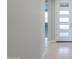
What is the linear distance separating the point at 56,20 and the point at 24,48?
528cm

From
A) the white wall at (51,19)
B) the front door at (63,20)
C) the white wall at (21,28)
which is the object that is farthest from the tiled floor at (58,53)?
the front door at (63,20)

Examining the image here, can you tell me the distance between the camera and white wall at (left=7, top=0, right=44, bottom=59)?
3787mm

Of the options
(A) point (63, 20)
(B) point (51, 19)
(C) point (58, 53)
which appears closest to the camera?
(C) point (58, 53)

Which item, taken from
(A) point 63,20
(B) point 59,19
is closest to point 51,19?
(B) point 59,19

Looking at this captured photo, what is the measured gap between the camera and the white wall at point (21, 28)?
12.4ft

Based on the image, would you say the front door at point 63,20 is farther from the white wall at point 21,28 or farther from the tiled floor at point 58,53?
the white wall at point 21,28

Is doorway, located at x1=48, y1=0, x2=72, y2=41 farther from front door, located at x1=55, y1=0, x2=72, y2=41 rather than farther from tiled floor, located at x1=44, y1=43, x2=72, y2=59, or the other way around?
tiled floor, located at x1=44, y1=43, x2=72, y2=59

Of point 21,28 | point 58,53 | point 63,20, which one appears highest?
point 63,20

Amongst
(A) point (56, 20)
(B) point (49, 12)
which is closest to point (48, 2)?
(B) point (49, 12)

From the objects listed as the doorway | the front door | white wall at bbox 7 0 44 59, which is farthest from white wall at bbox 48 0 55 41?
white wall at bbox 7 0 44 59

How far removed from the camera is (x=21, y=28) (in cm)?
383

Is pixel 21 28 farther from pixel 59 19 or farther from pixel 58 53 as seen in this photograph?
pixel 59 19

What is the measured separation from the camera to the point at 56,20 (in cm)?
884
